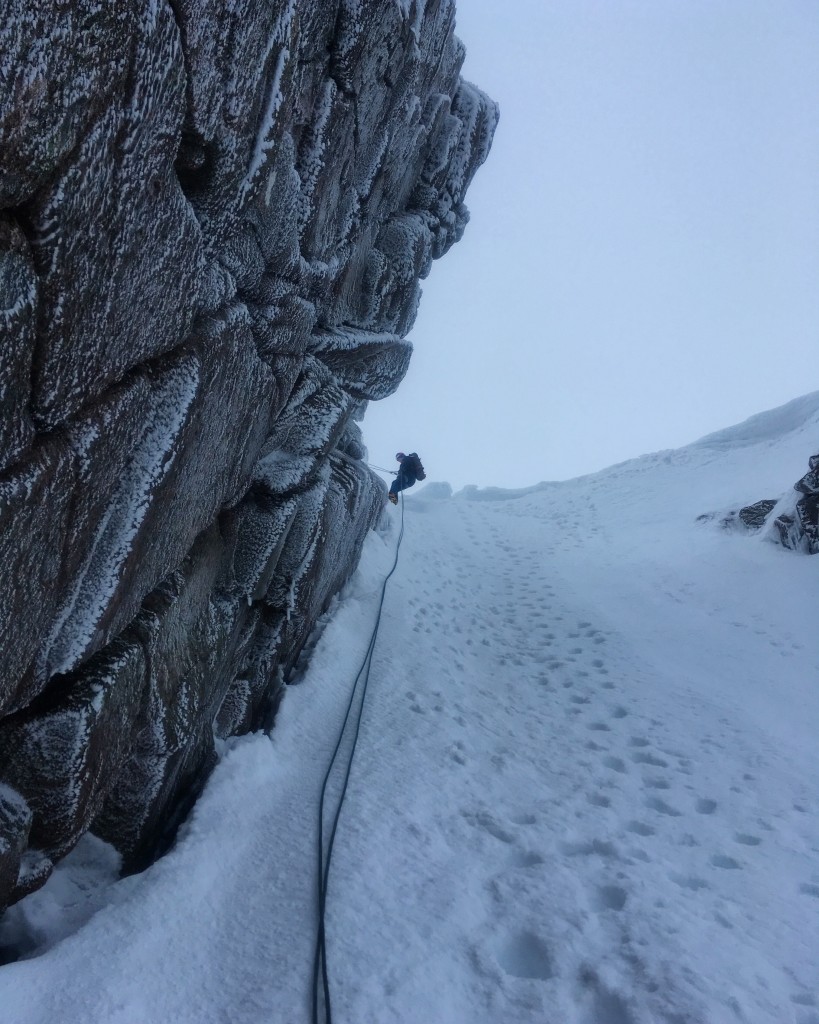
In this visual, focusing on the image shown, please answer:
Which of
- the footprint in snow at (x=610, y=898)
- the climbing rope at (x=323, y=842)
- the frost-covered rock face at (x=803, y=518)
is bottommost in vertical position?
the footprint in snow at (x=610, y=898)

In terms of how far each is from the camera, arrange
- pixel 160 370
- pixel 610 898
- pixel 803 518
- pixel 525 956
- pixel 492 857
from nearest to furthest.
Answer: pixel 160 370, pixel 525 956, pixel 610 898, pixel 492 857, pixel 803 518

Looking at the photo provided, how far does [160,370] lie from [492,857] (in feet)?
16.2

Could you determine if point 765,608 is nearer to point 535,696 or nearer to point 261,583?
point 535,696

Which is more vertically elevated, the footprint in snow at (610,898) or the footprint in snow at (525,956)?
the footprint in snow at (610,898)

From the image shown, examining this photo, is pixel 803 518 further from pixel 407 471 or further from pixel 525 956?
pixel 525 956

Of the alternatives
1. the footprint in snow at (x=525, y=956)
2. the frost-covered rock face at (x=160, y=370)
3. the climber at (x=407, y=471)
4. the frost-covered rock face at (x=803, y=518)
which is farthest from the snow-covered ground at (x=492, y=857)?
the climber at (x=407, y=471)

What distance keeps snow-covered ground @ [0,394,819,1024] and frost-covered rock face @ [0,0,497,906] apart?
865 millimetres

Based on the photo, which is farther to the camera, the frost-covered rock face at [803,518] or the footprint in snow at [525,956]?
the frost-covered rock face at [803,518]

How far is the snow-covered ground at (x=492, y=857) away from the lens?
13.4 ft

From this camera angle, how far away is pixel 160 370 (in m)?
4.37

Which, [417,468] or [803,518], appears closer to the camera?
[803,518]

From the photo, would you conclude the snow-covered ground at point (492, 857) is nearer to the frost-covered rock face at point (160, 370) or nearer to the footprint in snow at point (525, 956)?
the footprint in snow at point (525, 956)

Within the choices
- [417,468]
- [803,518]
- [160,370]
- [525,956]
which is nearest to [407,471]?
[417,468]

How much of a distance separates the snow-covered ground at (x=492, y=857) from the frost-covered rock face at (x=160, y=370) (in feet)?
2.84
